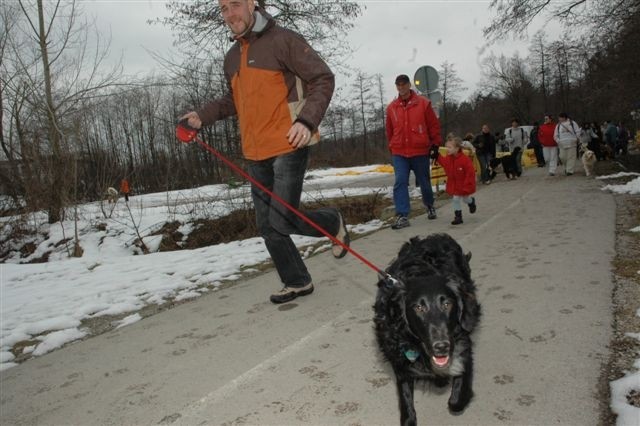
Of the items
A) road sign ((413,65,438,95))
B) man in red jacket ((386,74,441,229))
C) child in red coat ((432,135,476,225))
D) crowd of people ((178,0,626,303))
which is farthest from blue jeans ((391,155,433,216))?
road sign ((413,65,438,95))

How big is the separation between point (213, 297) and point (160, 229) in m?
6.34

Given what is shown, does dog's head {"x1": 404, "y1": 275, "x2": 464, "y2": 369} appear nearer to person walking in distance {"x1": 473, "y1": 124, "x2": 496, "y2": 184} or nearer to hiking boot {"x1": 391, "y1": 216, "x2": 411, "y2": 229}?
hiking boot {"x1": 391, "y1": 216, "x2": 411, "y2": 229}

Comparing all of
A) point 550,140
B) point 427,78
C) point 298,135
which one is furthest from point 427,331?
point 550,140

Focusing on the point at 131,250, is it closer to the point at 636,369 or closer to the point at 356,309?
the point at 356,309

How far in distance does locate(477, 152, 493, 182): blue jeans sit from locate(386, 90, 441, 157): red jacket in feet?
23.5

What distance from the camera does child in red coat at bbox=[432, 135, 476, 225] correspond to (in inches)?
285

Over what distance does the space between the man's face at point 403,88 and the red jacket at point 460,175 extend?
4.45 ft

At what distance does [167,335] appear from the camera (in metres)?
3.56

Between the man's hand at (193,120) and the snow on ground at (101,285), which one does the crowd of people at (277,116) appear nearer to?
the man's hand at (193,120)

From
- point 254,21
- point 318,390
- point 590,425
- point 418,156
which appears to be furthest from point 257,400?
point 418,156

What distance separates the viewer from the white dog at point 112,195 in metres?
10.4

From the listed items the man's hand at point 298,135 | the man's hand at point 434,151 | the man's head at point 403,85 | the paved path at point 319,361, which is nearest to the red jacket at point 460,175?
the man's hand at point 434,151

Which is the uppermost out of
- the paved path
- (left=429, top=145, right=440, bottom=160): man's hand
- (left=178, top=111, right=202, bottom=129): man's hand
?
(left=178, top=111, right=202, bottom=129): man's hand

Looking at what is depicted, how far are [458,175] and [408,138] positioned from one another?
1167 millimetres
